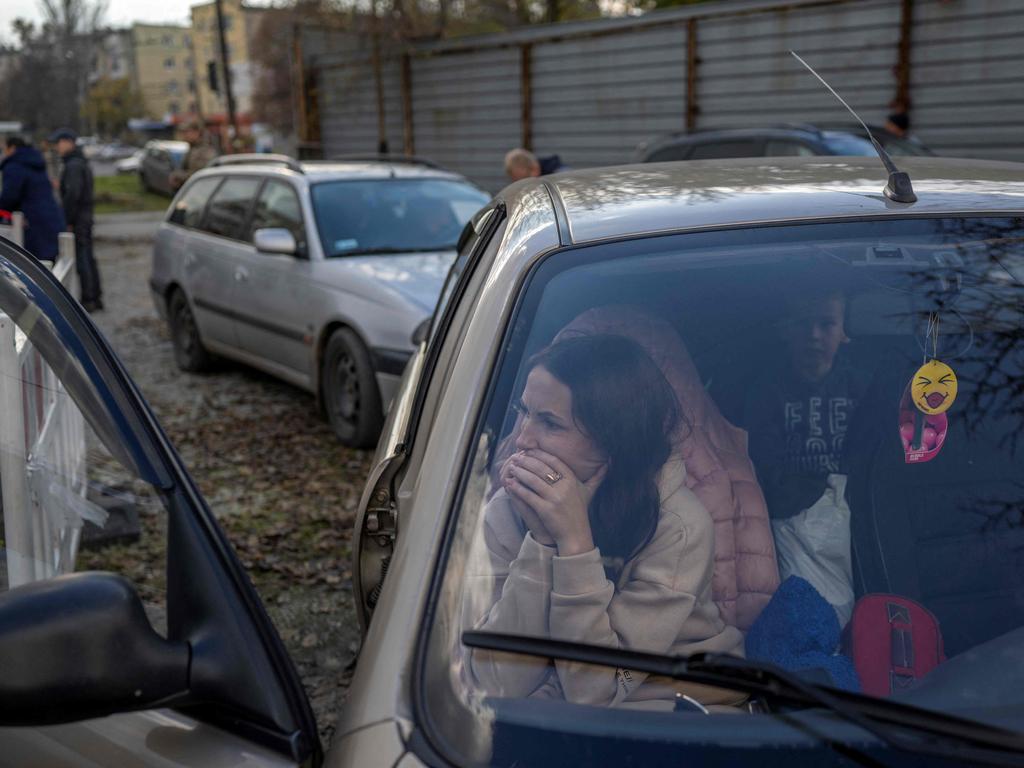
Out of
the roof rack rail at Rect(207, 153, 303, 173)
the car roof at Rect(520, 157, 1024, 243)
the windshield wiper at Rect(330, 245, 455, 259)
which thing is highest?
the car roof at Rect(520, 157, 1024, 243)

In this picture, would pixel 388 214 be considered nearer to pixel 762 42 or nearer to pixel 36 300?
pixel 36 300

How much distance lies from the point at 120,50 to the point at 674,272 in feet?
329

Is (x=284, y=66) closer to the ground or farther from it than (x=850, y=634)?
farther from it

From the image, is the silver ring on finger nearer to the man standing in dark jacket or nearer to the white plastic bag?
the white plastic bag

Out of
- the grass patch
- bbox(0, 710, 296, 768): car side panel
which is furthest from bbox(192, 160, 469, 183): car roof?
the grass patch

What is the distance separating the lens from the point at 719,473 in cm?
182

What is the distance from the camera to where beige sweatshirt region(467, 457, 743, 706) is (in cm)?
144

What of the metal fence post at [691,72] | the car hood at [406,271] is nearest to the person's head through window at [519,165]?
the car hood at [406,271]

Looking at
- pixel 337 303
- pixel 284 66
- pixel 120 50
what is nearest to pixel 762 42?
pixel 337 303

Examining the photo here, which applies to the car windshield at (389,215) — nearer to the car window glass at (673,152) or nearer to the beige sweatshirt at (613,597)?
the car window glass at (673,152)

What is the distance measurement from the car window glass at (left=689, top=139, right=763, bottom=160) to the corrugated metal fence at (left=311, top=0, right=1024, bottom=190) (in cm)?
262

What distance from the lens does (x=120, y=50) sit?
3617 inches

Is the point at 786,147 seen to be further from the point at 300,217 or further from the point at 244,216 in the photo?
the point at 244,216

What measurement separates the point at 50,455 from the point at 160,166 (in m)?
32.7
